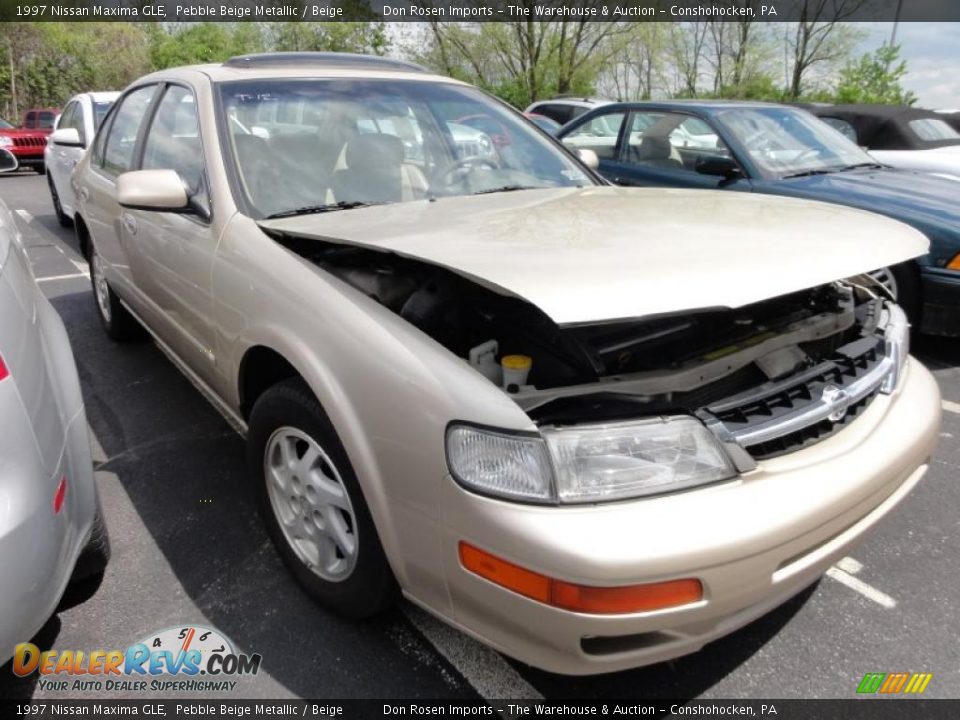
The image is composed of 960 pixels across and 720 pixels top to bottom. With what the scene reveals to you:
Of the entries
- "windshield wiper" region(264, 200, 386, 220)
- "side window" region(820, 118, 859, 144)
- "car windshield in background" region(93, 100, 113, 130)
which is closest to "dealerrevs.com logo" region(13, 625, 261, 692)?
"windshield wiper" region(264, 200, 386, 220)

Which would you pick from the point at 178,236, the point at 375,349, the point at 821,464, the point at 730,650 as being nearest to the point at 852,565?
the point at 730,650

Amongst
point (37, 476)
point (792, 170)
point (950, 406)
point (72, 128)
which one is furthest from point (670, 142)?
point (72, 128)

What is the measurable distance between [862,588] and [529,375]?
54.8 inches

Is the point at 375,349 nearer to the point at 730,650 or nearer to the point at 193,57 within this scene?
the point at 730,650

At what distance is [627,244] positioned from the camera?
181 centimetres

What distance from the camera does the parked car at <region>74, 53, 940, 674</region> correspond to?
1444mm

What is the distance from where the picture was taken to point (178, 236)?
264 cm

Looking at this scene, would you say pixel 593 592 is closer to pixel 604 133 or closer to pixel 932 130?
pixel 604 133

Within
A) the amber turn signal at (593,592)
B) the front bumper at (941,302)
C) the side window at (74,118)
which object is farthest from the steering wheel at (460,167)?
the side window at (74,118)

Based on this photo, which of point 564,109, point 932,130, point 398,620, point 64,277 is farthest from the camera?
point 564,109

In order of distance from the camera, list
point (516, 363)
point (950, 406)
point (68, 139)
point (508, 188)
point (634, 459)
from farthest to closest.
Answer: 1. point (68, 139)
2. point (950, 406)
3. point (508, 188)
4. point (516, 363)
5. point (634, 459)

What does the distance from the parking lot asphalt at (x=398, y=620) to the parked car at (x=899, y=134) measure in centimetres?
552

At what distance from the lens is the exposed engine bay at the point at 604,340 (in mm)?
1746

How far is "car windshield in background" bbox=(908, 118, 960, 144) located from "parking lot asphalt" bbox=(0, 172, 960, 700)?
620 cm
